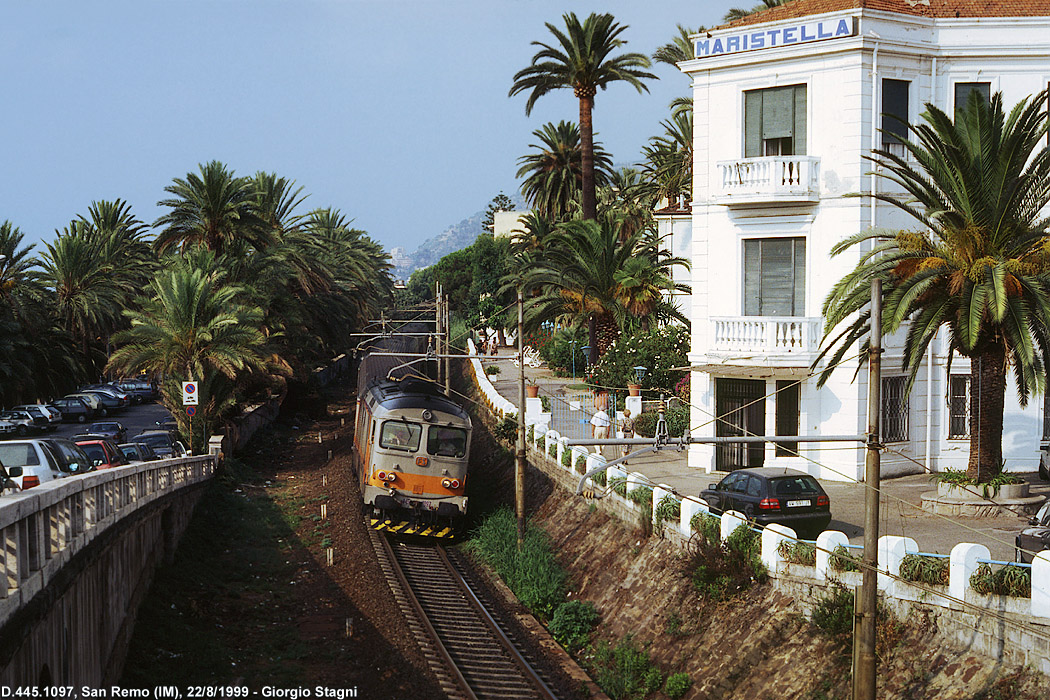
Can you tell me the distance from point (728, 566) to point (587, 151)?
1304 inches

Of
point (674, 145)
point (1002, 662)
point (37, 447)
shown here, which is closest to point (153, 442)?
point (37, 447)

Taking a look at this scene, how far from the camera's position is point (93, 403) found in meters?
55.0

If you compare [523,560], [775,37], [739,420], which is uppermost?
[775,37]

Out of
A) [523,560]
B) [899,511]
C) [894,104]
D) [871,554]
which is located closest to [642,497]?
[523,560]

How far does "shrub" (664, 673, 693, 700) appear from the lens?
18.0 m

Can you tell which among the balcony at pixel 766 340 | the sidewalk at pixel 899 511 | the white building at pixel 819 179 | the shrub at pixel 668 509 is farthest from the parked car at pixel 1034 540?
the balcony at pixel 766 340

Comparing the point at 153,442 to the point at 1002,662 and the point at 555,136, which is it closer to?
the point at 1002,662

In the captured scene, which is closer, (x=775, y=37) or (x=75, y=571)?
(x=75, y=571)

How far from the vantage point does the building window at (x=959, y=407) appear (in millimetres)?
28234

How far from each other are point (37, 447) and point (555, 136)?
5128cm

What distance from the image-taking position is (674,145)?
59656 millimetres

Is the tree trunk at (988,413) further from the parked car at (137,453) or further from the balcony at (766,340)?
the parked car at (137,453)

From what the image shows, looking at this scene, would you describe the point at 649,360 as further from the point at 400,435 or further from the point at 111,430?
the point at 111,430

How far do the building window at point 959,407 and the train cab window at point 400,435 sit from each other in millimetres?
14171
